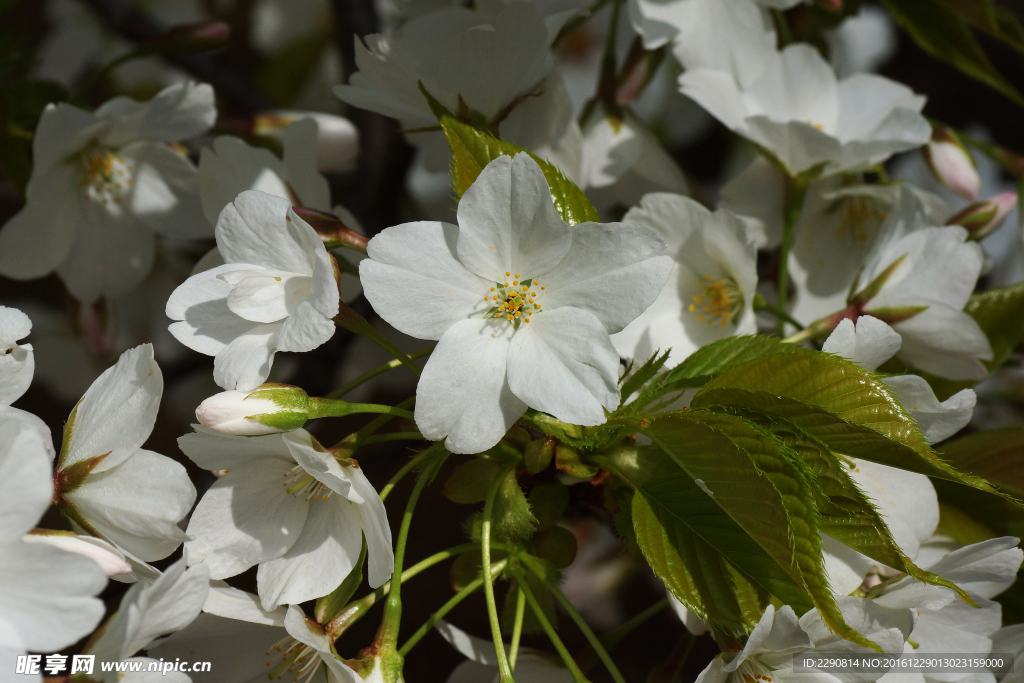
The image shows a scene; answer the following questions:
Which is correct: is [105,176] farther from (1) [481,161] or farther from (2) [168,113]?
(1) [481,161]

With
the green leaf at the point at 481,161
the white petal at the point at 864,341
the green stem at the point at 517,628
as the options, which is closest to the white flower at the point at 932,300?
the white petal at the point at 864,341

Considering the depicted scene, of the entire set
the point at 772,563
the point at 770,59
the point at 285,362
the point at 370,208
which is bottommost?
the point at 285,362

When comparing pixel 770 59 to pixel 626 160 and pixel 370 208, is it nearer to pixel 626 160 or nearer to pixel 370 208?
pixel 626 160

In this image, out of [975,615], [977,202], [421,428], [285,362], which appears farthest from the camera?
[285,362]

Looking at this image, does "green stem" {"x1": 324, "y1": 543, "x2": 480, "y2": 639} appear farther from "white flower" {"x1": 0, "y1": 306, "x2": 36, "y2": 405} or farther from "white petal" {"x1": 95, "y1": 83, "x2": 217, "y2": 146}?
"white petal" {"x1": 95, "y1": 83, "x2": 217, "y2": 146}

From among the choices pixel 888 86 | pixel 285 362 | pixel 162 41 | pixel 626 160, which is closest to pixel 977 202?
pixel 888 86

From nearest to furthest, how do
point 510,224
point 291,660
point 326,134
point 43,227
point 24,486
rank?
point 24,486 → point 510,224 → point 291,660 → point 43,227 → point 326,134

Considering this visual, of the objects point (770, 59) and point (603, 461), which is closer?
point (603, 461)

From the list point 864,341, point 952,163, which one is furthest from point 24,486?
point 952,163
